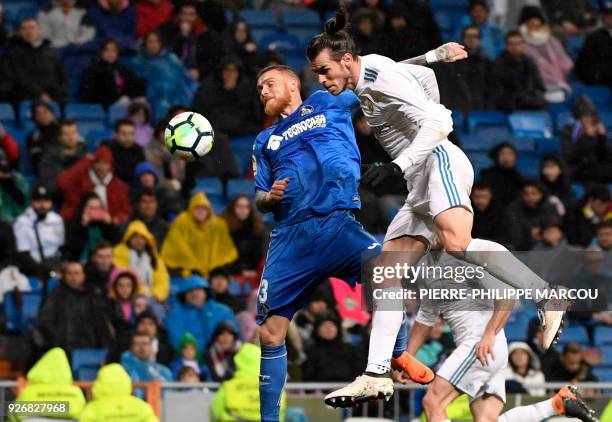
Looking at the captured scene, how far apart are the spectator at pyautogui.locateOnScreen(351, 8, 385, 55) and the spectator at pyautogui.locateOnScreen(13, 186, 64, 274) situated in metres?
4.13

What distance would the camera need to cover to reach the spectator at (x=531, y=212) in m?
16.1

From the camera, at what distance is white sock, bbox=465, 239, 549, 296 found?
9895mm

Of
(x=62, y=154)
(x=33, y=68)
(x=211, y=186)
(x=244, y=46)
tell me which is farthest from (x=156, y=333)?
(x=244, y=46)

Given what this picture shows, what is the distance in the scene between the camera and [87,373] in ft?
46.6

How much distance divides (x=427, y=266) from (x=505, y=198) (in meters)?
5.50

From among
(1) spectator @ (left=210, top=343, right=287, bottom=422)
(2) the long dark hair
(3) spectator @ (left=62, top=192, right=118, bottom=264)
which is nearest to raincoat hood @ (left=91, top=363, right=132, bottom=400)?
(1) spectator @ (left=210, top=343, right=287, bottom=422)

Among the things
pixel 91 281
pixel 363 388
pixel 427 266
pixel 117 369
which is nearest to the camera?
pixel 363 388

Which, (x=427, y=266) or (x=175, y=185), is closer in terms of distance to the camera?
(x=427, y=266)

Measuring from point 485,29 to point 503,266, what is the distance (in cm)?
938

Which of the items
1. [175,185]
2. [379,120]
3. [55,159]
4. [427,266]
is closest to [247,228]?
[175,185]

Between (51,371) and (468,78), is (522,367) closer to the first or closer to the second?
(51,371)

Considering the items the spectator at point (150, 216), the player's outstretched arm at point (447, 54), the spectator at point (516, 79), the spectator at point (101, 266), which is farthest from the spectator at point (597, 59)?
the player's outstretched arm at point (447, 54)

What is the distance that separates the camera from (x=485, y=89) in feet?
60.2

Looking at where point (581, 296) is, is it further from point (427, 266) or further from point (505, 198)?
point (427, 266)
